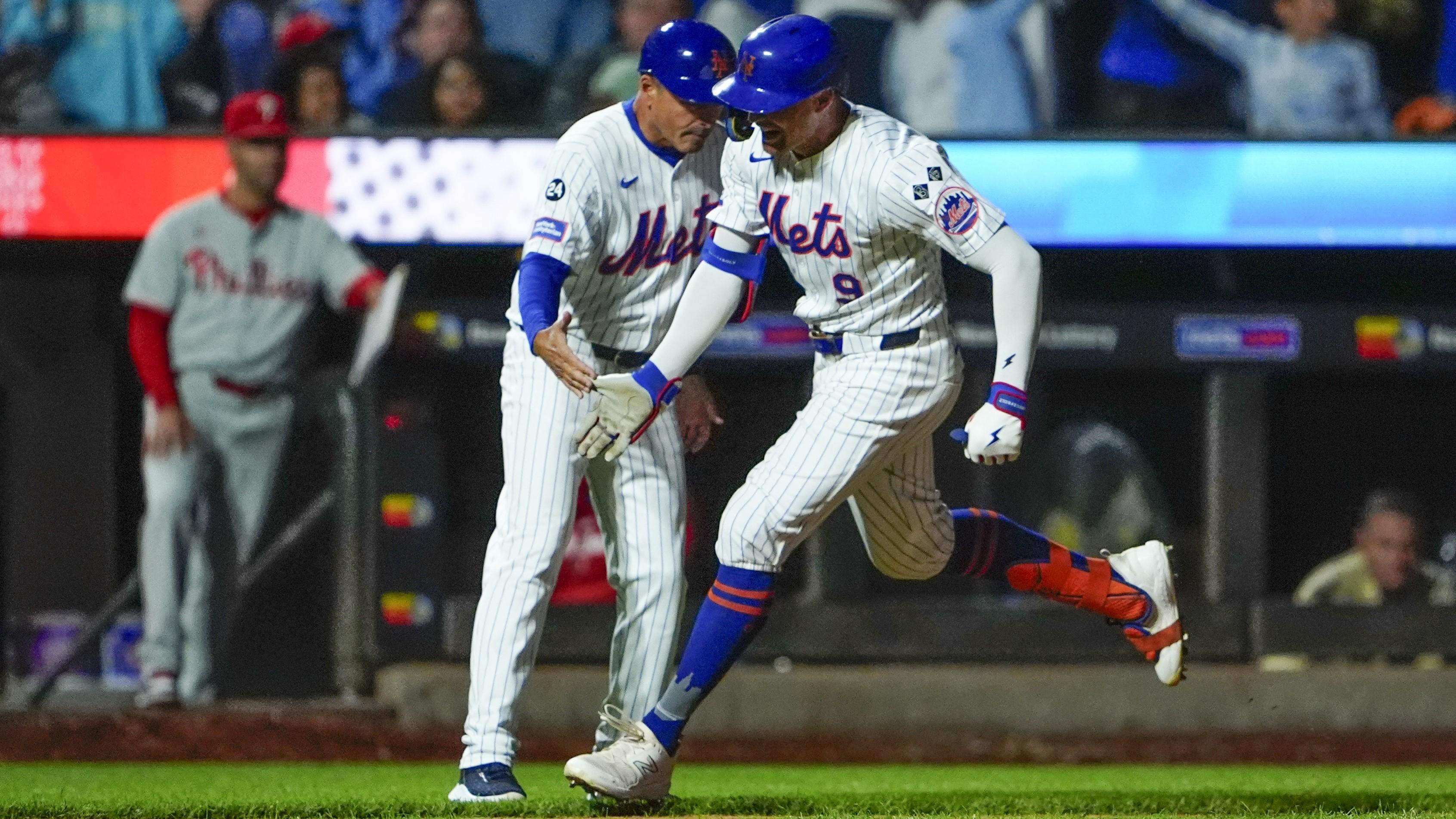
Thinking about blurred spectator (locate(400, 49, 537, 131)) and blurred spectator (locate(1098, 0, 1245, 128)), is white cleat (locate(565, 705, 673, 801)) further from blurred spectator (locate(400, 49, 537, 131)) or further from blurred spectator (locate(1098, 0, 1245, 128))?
blurred spectator (locate(1098, 0, 1245, 128))

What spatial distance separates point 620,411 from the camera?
372 cm

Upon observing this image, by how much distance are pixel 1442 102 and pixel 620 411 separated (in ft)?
14.7

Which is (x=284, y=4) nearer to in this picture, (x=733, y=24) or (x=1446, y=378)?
(x=733, y=24)

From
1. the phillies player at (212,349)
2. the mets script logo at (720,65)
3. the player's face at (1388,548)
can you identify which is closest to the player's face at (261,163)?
the phillies player at (212,349)

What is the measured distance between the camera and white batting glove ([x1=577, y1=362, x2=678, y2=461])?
3715 millimetres

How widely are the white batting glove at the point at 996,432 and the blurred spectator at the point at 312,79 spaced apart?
12.9ft

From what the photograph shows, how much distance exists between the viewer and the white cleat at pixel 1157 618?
425 cm

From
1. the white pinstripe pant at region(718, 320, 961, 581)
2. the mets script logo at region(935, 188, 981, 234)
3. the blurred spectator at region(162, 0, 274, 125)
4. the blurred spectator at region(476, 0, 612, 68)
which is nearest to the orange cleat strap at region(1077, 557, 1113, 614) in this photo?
the white pinstripe pant at region(718, 320, 961, 581)

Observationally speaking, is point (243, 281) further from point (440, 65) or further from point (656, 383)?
point (656, 383)

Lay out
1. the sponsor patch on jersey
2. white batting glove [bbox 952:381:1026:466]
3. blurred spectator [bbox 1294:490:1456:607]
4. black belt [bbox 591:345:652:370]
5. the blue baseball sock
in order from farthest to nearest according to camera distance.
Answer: blurred spectator [bbox 1294:490:1456:607] → black belt [bbox 591:345:652:370] → the sponsor patch on jersey → the blue baseball sock → white batting glove [bbox 952:381:1026:466]

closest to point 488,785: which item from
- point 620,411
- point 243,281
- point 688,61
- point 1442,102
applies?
point 620,411

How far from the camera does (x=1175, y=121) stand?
23.2 feet

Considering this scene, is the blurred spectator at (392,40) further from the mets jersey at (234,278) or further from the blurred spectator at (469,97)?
the mets jersey at (234,278)

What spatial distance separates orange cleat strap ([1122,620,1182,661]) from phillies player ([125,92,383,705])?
3397 millimetres
